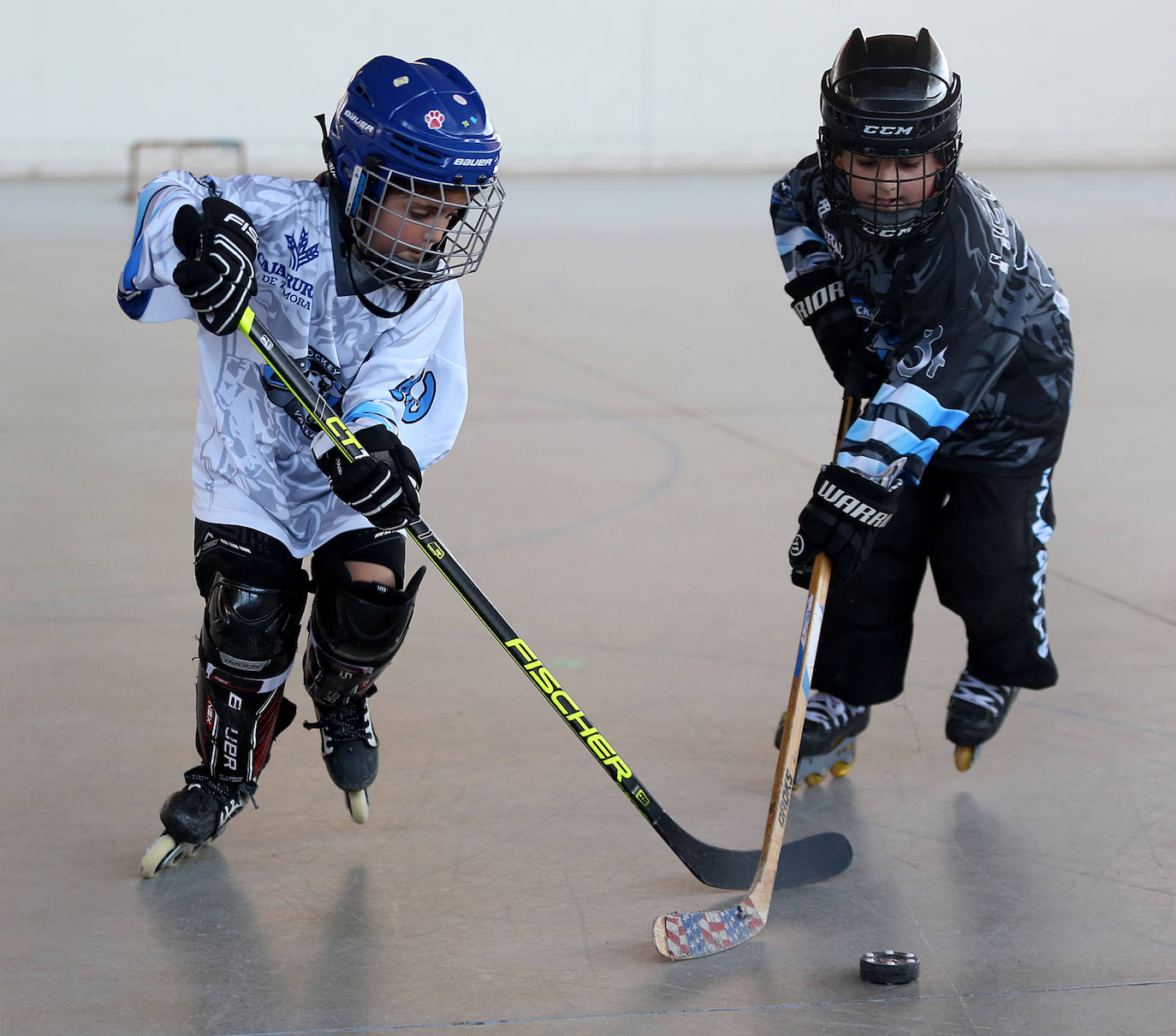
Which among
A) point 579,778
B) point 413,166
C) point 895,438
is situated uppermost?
point 413,166

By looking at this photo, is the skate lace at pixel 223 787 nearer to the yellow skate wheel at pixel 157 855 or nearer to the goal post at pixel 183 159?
the yellow skate wheel at pixel 157 855

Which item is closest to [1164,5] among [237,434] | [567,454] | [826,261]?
[567,454]

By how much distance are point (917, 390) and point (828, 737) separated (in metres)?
0.73

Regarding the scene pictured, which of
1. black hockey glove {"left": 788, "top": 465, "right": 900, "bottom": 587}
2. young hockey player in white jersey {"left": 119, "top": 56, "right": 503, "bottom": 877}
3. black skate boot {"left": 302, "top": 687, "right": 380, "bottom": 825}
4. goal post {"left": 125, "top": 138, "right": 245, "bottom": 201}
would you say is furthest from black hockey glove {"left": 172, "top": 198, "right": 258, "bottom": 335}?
goal post {"left": 125, "top": 138, "right": 245, "bottom": 201}

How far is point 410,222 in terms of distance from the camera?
2252 mm

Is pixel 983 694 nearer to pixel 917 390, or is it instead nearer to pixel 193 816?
pixel 917 390

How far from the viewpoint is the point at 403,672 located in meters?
3.24

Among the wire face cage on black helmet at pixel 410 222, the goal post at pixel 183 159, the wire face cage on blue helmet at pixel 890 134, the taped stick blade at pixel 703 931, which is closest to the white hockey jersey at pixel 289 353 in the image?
the wire face cage on black helmet at pixel 410 222

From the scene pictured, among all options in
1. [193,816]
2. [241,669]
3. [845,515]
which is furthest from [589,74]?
[193,816]

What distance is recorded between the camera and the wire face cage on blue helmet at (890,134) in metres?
2.39

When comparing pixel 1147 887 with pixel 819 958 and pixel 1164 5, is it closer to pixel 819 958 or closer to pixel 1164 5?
pixel 819 958

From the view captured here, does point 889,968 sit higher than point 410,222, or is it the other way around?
point 410,222

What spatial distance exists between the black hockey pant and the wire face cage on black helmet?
3.40ft

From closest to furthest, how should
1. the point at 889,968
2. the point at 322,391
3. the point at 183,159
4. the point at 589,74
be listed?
1. the point at 889,968
2. the point at 322,391
3. the point at 183,159
4. the point at 589,74
